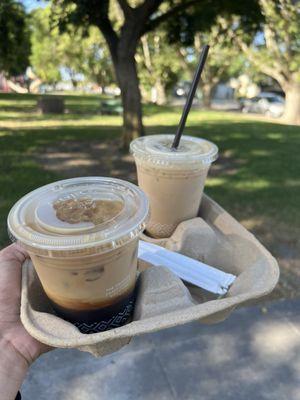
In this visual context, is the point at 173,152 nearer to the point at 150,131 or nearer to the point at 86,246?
the point at 86,246

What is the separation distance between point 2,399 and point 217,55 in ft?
105

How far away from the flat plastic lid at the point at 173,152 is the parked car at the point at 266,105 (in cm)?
2845

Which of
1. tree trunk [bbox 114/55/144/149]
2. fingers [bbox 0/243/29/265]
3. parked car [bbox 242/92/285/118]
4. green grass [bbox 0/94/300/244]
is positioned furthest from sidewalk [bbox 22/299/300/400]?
parked car [bbox 242/92/285/118]

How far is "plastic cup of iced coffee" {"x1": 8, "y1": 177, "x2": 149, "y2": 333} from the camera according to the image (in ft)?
4.28

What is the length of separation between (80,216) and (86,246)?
0.66 ft

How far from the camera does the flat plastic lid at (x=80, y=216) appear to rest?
1.30 m

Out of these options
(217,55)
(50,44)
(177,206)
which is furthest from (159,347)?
(50,44)

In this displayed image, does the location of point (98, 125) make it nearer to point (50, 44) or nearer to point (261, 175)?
point (261, 175)

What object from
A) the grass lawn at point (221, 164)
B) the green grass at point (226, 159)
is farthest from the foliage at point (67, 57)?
the grass lawn at point (221, 164)

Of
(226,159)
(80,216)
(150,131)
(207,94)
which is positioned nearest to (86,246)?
(80,216)

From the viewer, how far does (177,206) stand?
2166mm

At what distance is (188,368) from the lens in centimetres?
318

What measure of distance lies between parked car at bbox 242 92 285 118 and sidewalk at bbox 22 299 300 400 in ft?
90.3

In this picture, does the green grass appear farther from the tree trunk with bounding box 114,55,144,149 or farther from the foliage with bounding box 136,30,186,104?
the foliage with bounding box 136,30,186,104
